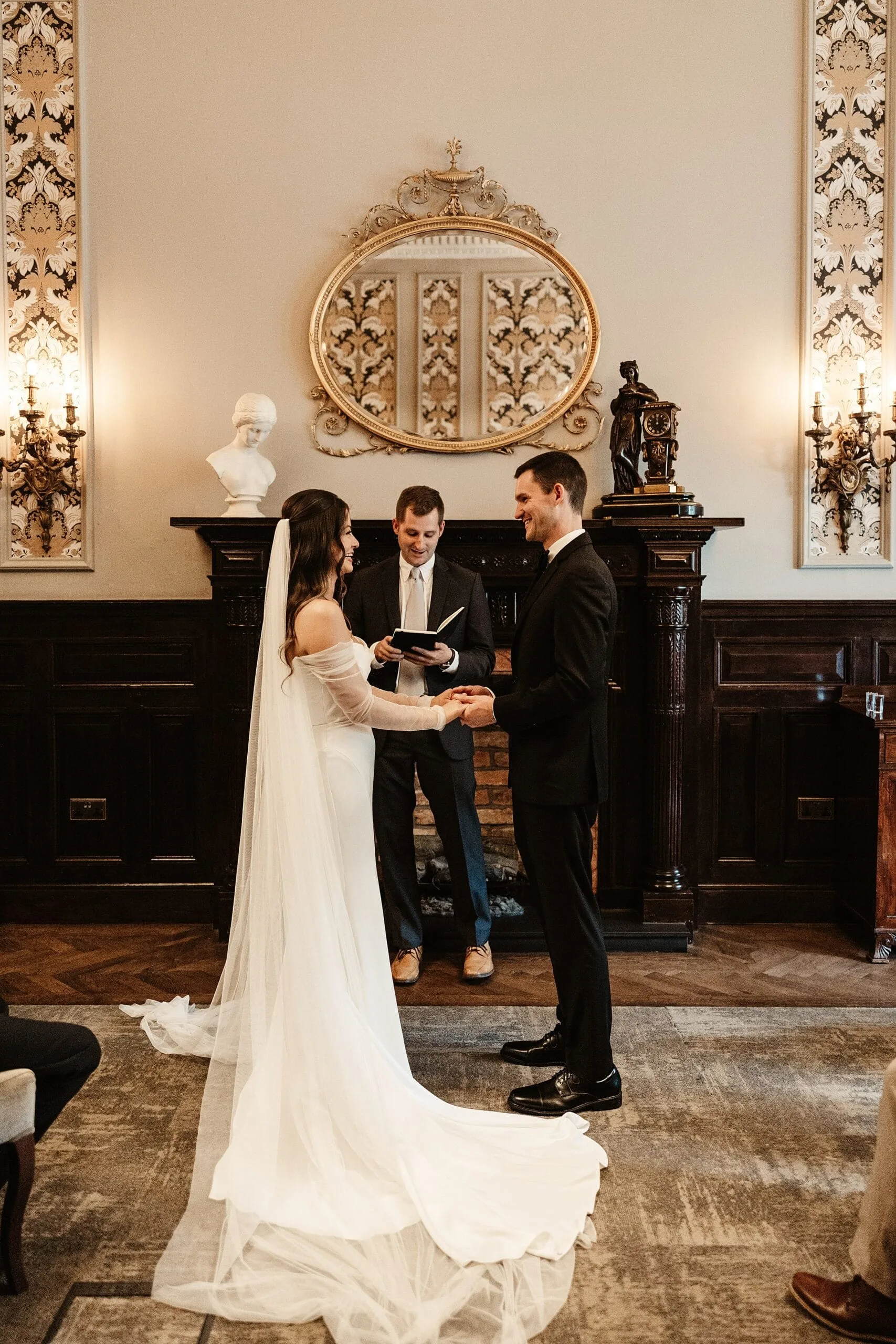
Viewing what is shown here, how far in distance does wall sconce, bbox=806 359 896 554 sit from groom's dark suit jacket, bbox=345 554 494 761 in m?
1.83

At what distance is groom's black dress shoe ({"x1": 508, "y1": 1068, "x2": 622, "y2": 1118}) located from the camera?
311cm

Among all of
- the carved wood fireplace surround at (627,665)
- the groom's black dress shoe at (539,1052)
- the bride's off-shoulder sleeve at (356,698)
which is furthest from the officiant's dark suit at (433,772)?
the bride's off-shoulder sleeve at (356,698)

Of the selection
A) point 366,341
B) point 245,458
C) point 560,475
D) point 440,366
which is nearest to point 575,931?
point 560,475

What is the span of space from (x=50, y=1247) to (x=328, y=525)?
6.06ft

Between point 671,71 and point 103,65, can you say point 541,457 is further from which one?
point 103,65

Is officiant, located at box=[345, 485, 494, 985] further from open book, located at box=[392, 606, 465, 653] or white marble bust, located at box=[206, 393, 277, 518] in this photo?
white marble bust, located at box=[206, 393, 277, 518]

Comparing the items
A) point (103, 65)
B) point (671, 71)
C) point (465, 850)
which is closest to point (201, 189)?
point (103, 65)

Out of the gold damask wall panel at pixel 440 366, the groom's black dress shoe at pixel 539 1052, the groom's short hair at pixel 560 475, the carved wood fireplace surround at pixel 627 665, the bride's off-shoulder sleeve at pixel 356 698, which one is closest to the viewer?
the bride's off-shoulder sleeve at pixel 356 698

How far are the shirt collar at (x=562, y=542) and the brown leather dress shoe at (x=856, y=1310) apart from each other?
192 centimetres

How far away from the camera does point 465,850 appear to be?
14.1ft

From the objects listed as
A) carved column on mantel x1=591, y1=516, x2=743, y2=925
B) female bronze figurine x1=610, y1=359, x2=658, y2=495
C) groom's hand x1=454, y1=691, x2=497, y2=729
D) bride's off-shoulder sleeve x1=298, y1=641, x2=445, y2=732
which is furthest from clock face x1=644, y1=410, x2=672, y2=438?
bride's off-shoulder sleeve x1=298, y1=641, x2=445, y2=732

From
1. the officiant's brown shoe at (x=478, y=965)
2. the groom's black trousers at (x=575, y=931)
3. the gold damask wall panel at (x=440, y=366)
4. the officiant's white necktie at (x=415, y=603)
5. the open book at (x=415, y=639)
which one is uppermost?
the gold damask wall panel at (x=440, y=366)

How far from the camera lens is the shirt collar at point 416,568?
4.34 meters

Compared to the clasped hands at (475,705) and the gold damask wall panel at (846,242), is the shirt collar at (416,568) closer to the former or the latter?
the clasped hands at (475,705)
